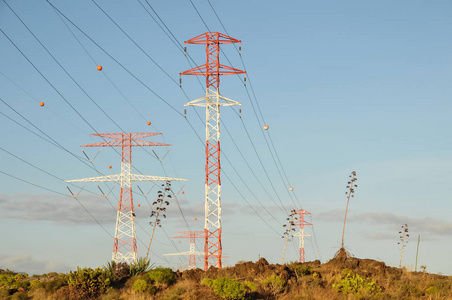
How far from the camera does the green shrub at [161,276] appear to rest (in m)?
41.1

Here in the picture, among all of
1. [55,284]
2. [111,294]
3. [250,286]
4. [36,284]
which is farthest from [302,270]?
[36,284]

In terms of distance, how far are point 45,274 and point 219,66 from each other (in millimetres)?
22203

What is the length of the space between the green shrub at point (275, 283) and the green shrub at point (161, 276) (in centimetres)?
636

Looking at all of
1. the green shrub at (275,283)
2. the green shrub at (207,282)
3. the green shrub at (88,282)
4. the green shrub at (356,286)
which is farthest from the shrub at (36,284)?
the green shrub at (356,286)

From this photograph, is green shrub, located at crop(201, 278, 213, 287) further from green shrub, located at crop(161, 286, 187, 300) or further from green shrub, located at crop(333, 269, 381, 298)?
green shrub, located at crop(333, 269, 381, 298)

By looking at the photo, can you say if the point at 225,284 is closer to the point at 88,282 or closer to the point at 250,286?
the point at 250,286

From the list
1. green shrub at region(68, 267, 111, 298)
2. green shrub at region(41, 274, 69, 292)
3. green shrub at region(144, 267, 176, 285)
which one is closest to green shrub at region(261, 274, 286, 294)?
green shrub at region(144, 267, 176, 285)

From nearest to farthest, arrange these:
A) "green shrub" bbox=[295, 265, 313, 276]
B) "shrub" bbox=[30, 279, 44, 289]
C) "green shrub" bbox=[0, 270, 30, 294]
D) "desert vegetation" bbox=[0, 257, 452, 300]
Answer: "desert vegetation" bbox=[0, 257, 452, 300] → "shrub" bbox=[30, 279, 44, 289] → "green shrub" bbox=[0, 270, 30, 294] → "green shrub" bbox=[295, 265, 313, 276]

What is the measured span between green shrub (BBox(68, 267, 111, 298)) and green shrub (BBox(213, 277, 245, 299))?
309 inches

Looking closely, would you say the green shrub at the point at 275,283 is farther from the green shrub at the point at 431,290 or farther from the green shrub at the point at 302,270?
the green shrub at the point at 431,290

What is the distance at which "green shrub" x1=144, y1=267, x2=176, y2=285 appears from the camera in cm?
4112

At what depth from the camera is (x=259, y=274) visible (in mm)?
43750

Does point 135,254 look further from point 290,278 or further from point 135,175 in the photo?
point 290,278

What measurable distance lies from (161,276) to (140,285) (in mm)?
1972
